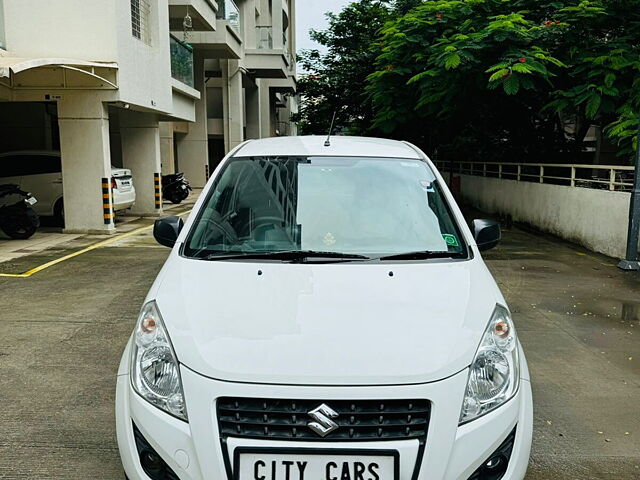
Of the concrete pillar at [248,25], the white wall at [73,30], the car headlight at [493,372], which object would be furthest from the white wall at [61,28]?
the concrete pillar at [248,25]

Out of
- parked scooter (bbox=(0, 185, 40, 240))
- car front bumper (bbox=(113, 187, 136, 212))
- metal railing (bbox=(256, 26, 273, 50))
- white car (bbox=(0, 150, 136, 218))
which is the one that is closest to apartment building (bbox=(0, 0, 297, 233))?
white car (bbox=(0, 150, 136, 218))

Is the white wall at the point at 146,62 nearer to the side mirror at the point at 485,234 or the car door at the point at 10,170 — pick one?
the car door at the point at 10,170

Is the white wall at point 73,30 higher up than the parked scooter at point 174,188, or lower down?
higher up

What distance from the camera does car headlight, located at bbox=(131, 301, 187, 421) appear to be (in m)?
2.44

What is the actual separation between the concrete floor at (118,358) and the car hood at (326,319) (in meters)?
1.21

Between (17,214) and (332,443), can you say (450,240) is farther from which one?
(17,214)

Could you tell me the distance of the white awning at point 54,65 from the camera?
934 centimetres

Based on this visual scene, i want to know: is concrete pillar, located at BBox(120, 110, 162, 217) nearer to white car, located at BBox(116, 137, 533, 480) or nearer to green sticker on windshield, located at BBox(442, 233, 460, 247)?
white car, located at BBox(116, 137, 533, 480)

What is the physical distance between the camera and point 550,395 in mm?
4551

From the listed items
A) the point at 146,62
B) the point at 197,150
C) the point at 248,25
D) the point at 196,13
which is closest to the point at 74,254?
the point at 146,62

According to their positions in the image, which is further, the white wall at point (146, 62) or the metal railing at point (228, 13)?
the metal railing at point (228, 13)

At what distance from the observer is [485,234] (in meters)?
3.83

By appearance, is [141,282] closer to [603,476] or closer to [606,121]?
[603,476]

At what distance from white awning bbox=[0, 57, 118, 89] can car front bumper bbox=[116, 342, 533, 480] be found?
831 cm
